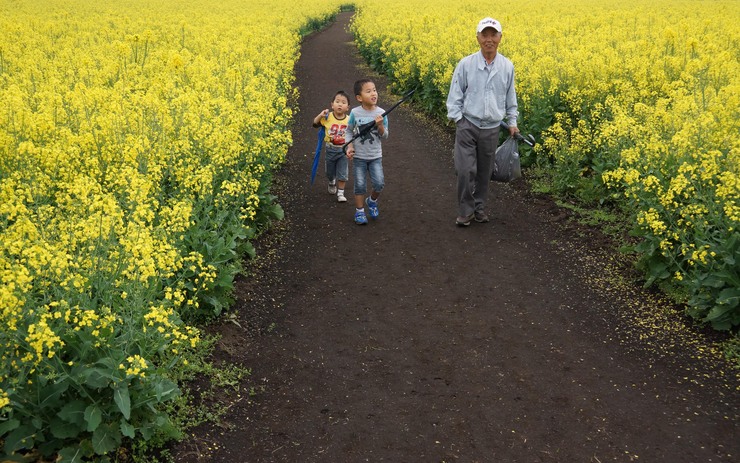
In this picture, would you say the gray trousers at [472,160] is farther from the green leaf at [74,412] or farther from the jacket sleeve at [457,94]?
the green leaf at [74,412]

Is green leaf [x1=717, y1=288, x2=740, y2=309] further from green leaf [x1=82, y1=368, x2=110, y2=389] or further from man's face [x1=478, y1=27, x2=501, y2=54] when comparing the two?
green leaf [x1=82, y1=368, x2=110, y2=389]

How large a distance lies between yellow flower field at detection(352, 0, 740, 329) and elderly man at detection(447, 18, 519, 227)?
1.41m

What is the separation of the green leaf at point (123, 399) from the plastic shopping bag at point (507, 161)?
234 inches

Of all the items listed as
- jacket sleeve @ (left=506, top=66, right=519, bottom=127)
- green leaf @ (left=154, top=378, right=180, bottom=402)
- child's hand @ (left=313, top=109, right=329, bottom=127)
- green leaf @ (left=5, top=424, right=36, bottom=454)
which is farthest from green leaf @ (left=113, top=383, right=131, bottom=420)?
jacket sleeve @ (left=506, top=66, right=519, bottom=127)

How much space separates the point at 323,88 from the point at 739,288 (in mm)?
15176

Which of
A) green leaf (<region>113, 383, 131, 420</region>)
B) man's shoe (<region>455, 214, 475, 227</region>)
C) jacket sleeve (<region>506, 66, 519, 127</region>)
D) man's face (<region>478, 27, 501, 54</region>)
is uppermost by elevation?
man's face (<region>478, 27, 501, 54</region>)

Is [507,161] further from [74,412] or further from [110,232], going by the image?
[74,412]

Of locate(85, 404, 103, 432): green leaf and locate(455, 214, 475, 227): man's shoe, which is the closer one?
locate(85, 404, 103, 432): green leaf

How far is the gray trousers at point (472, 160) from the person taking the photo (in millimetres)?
8500

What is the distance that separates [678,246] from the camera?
666 cm

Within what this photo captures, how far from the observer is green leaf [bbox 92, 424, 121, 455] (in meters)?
4.09

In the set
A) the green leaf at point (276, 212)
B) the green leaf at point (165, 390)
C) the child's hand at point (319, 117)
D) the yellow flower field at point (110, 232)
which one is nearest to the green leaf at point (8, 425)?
the yellow flower field at point (110, 232)

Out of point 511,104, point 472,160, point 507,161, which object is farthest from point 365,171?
point 511,104

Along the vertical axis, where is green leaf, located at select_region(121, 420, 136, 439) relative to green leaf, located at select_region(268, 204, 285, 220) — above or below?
below
